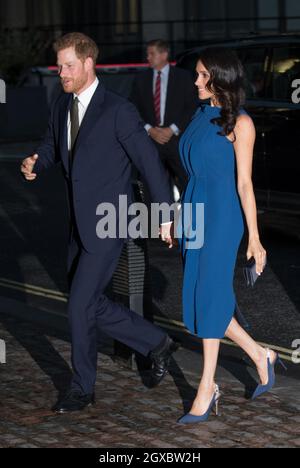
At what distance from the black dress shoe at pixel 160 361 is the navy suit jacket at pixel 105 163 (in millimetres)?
691

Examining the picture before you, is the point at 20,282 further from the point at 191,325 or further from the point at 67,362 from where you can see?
the point at 191,325

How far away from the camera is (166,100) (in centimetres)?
1260

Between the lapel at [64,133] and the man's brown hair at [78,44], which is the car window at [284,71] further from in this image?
the man's brown hair at [78,44]

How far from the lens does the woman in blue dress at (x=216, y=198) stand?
260 inches

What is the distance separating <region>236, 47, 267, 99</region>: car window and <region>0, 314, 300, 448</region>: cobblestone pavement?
451cm

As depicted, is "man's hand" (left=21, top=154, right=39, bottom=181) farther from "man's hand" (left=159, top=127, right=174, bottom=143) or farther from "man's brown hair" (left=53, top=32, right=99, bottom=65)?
"man's hand" (left=159, top=127, right=174, bottom=143)

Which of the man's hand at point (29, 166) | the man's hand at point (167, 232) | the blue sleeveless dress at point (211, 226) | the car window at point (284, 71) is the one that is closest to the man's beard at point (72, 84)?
the man's hand at point (29, 166)

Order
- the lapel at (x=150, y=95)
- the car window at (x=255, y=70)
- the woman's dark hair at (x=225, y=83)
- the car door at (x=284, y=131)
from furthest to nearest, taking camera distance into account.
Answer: the lapel at (x=150, y=95)
the car window at (x=255, y=70)
the car door at (x=284, y=131)
the woman's dark hair at (x=225, y=83)

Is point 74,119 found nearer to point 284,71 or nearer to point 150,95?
point 284,71

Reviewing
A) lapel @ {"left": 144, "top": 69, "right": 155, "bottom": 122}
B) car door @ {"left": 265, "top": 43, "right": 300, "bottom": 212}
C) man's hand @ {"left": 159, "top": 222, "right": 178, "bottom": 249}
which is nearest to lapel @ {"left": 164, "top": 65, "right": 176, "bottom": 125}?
lapel @ {"left": 144, "top": 69, "right": 155, "bottom": 122}

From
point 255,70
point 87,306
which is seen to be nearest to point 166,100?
point 255,70

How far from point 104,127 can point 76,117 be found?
0.65 feet

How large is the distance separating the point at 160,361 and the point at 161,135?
5356 mm

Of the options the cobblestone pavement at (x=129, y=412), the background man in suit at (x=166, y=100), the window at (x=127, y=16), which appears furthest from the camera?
the window at (x=127, y=16)
